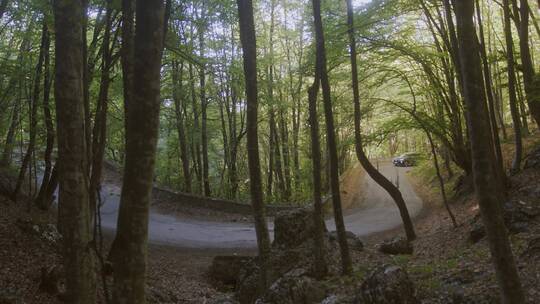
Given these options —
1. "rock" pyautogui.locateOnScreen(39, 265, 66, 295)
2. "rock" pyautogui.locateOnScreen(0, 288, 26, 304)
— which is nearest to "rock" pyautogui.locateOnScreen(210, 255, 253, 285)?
"rock" pyautogui.locateOnScreen(39, 265, 66, 295)

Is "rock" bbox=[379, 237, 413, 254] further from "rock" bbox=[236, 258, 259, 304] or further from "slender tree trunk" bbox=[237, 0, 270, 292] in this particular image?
"slender tree trunk" bbox=[237, 0, 270, 292]

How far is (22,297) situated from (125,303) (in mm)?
5816

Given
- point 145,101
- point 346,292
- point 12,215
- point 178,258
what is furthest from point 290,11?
point 145,101

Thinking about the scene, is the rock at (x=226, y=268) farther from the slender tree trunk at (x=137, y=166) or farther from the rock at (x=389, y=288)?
the slender tree trunk at (x=137, y=166)

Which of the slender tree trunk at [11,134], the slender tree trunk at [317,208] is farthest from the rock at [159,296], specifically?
the slender tree trunk at [11,134]

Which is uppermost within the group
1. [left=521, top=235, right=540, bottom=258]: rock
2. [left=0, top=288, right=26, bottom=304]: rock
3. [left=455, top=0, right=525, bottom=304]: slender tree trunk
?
[left=455, top=0, right=525, bottom=304]: slender tree trunk

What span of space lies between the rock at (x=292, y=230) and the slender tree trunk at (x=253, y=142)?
2.63 metres

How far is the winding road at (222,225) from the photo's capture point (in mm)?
16562

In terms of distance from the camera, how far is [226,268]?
1359 cm

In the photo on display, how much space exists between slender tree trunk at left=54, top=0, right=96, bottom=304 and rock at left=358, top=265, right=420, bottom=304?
433 centimetres

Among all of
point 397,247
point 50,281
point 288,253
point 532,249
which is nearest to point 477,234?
point 397,247

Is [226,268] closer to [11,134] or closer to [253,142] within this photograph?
[253,142]

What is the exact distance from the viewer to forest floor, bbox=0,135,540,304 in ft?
25.2

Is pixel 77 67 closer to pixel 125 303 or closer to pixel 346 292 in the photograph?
pixel 125 303
